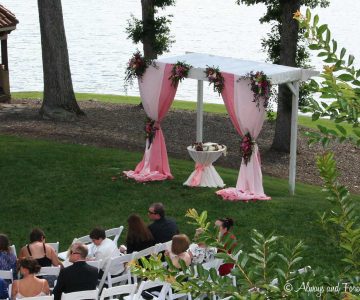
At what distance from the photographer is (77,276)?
28.0 ft

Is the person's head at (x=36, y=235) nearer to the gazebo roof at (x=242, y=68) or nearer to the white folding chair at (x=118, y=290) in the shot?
the white folding chair at (x=118, y=290)

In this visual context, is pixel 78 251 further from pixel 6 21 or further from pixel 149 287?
pixel 6 21

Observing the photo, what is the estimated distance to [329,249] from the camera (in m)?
12.0

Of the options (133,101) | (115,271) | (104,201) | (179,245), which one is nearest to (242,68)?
(104,201)

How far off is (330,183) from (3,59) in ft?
73.7

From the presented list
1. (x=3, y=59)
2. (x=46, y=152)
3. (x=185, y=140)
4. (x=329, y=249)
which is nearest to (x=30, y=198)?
(x=46, y=152)

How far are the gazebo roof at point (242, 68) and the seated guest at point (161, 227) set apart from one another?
4182 millimetres

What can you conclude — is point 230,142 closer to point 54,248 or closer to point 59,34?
point 59,34

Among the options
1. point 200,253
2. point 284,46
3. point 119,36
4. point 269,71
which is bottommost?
point 200,253

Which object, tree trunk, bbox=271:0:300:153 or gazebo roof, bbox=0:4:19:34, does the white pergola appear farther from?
gazebo roof, bbox=0:4:19:34

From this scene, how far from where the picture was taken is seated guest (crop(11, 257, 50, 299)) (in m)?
8.50

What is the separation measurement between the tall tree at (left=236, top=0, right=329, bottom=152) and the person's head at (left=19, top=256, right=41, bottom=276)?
1262 cm

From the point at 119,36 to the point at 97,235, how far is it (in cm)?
4048

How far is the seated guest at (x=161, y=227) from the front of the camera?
10.6m
